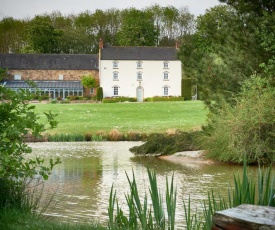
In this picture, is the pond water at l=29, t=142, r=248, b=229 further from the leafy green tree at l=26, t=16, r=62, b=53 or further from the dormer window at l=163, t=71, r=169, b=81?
the leafy green tree at l=26, t=16, r=62, b=53

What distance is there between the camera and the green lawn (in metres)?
29.2

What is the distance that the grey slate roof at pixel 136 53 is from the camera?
63.8 meters

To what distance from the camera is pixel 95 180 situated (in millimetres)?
12070

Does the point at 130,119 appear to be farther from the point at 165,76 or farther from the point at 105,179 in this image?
the point at 165,76

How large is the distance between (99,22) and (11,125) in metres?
69.5

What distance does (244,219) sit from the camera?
13.1 feet

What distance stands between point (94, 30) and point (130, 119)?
42.5 m

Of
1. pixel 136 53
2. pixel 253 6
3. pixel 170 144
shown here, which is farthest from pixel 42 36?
pixel 253 6

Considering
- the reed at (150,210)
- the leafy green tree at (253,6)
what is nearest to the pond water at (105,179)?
the reed at (150,210)

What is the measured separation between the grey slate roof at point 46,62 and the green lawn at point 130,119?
21.8 m

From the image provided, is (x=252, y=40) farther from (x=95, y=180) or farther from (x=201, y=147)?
(x=95, y=180)

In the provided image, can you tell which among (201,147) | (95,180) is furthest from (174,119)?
(95,180)

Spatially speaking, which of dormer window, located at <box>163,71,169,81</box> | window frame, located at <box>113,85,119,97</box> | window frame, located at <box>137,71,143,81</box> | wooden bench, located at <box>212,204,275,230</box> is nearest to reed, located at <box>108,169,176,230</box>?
wooden bench, located at <box>212,204,275,230</box>

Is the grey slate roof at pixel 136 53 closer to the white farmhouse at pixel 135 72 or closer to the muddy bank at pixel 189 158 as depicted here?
the white farmhouse at pixel 135 72
